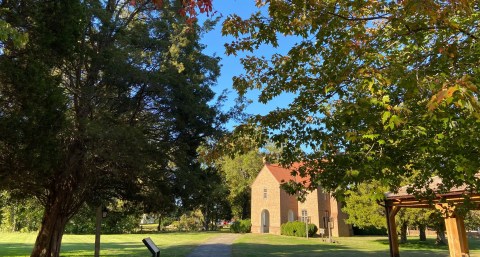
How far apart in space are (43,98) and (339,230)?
131 feet

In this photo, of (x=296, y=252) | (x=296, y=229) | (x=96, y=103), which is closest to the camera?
(x=96, y=103)

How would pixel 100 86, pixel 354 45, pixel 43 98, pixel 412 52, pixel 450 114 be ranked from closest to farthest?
1. pixel 450 114
2. pixel 354 45
3. pixel 412 52
4. pixel 43 98
5. pixel 100 86

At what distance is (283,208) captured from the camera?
4666 centimetres

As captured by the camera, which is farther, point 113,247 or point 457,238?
point 113,247

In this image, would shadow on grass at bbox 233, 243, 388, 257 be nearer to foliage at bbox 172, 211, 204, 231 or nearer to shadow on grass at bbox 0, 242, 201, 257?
shadow on grass at bbox 0, 242, 201, 257

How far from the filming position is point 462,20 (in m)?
6.98

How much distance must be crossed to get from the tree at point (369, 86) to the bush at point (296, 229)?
112 ft

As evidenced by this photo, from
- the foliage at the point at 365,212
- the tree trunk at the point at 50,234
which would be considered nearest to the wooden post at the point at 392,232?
the foliage at the point at 365,212

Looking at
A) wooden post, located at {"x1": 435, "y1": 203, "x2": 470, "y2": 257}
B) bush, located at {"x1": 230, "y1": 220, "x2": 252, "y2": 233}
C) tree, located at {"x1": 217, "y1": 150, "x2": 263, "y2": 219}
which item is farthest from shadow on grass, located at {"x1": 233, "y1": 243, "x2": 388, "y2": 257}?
tree, located at {"x1": 217, "y1": 150, "x2": 263, "y2": 219}

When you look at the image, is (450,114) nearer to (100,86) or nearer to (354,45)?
(354,45)

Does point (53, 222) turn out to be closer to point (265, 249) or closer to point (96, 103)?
point (96, 103)

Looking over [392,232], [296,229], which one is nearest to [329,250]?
[392,232]

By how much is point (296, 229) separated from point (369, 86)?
129 feet

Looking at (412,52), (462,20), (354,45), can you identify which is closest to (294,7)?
(354,45)
